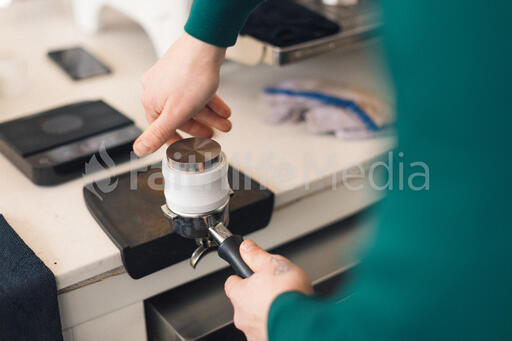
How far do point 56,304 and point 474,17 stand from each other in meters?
0.51

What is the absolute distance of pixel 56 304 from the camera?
623 millimetres

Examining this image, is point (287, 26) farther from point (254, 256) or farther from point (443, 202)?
point (443, 202)

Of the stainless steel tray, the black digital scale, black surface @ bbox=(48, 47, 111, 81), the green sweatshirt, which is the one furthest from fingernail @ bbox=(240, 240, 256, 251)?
black surface @ bbox=(48, 47, 111, 81)

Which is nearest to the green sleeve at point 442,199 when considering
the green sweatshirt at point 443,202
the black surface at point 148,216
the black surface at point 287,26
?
the green sweatshirt at point 443,202

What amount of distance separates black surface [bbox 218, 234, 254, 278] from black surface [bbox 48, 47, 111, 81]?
2.12ft

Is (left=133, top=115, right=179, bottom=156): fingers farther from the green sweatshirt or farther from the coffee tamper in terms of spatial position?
the green sweatshirt

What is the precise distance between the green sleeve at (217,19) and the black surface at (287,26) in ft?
0.93

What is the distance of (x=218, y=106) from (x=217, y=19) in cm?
13

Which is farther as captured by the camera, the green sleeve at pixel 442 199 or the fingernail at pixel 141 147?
the fingernail at pixel 141 147

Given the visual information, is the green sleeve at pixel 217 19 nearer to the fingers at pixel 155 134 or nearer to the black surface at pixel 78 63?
the fingers at pixel 155 134

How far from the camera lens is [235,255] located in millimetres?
579

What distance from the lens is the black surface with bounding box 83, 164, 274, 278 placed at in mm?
658

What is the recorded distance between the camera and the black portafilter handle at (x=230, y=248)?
57 centimetres

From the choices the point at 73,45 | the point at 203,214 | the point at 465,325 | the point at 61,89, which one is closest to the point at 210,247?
the point at 203,214
